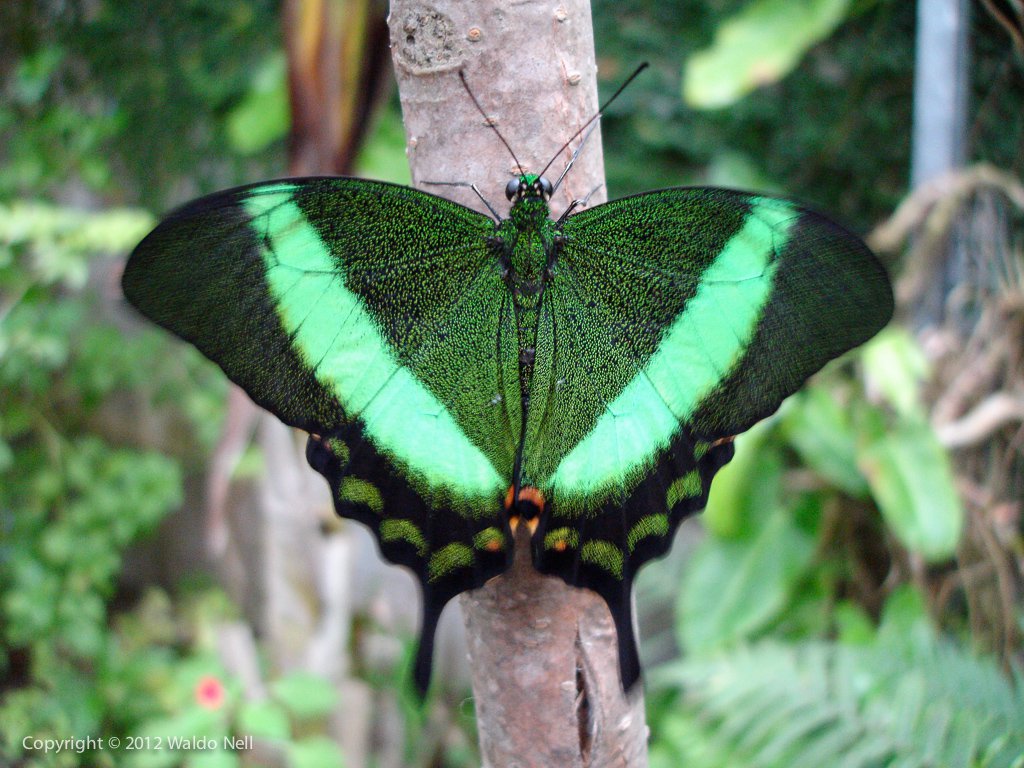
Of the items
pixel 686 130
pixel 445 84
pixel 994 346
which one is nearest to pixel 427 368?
pixel 445 84

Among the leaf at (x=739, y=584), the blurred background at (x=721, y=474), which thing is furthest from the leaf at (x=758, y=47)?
the leaf at (x=739, y=584)

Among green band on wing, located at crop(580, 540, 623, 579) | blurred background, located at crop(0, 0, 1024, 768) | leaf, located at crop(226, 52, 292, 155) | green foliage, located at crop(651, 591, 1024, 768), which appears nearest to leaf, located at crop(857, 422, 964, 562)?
blurred background, located at crop(0, 0, 1024, 768)

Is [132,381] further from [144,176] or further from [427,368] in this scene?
[427,368]

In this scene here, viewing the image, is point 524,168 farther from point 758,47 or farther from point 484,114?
point 758,47

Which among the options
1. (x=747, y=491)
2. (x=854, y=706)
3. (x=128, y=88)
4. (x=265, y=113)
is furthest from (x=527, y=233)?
(x=128, y=88)

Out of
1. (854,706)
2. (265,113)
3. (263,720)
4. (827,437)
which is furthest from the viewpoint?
(265,113)

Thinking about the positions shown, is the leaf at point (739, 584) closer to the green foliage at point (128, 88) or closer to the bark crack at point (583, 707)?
the bark crack at point (583, 707)
